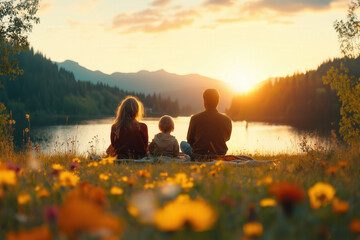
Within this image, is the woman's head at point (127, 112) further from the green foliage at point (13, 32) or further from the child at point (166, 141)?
the green foliage at point (13, 32)

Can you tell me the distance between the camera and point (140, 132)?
7.31 meters

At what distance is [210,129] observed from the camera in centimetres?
705

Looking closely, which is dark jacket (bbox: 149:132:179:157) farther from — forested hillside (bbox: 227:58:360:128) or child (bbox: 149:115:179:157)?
forested hillside (bbox: 227:58:360:128)

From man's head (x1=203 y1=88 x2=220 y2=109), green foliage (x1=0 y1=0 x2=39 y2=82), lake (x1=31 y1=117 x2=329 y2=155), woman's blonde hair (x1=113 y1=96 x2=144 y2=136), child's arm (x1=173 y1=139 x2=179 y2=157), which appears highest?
green foliage (x1=0 y1=0 x2=39 y2=82)

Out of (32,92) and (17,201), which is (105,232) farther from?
(32,92)

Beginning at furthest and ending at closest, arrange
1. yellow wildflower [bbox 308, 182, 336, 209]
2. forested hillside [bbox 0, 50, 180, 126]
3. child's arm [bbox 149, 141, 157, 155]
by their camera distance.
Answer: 1. forested hillside [bbox 0, 50, 180, 126]
2. child's arm [bbox 149, 141, 157, 155]
3. yellow wildflower [bbox 308, 182, 336, 209]

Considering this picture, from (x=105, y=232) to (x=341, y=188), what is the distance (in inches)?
91.0

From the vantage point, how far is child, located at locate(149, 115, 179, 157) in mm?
7555

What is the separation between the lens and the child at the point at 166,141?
7.55 metres

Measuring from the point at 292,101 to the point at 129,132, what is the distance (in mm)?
92932

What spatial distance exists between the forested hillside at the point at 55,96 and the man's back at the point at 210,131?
10222 centimetres

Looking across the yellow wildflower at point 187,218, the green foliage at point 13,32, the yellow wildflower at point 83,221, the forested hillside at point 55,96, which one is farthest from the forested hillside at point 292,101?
the yellow wildflower at point 83,221

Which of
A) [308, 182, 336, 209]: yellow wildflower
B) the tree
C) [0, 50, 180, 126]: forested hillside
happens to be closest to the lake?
the tree

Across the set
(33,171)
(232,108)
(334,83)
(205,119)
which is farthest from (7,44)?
(232,108)
